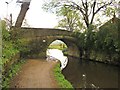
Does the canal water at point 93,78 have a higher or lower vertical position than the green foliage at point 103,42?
lower

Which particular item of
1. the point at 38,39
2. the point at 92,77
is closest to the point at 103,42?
the point at 38,39

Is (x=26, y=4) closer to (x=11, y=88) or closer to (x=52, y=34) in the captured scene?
(x=11, y=88)

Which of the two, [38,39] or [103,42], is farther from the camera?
[38,39]

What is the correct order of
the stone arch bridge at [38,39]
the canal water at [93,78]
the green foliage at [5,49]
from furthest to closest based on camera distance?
the stone arch bridge at [38,39], the canal water at [93,78], the green foliage at [5,49]

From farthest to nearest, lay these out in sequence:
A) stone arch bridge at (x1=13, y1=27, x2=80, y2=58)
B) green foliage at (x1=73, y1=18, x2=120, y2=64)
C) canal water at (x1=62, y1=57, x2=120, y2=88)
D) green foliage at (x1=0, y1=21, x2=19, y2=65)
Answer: stone arch bridge at (x1=13, y1=27, x2=80, y2=58) → green foliage at (x1=73, y1=18, x2=120, y2=64) → canal water at (x1=62, y1=57, x2=120, y2=88) → green foliage at (x1=0, y1=21, x2=19, y2=65)

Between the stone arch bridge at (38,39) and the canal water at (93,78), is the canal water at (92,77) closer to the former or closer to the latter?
the canal water at (93,78)

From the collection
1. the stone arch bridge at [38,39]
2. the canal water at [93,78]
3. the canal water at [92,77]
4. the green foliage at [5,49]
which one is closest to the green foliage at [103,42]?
the canal water at [92,77]

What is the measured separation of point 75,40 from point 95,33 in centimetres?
540

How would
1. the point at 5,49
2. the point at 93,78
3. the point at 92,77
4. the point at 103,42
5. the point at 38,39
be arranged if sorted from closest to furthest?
the point at 5,49
the point at 93,78
the point at 92,77
the point at 103,42
the point at 38,39

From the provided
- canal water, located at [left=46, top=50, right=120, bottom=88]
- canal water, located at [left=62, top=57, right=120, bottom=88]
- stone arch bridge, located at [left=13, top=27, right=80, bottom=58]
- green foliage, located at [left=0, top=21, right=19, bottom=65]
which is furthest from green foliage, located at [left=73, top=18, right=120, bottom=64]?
green foliage, located at [left=0, top=21, right=19, bottom=65]

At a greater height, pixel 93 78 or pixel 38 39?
pixel 38 39

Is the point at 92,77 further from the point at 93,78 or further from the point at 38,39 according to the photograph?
the point at 38,39

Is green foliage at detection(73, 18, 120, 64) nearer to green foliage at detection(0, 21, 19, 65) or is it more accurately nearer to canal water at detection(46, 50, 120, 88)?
canal water at detection(46, 50, 120, 88)

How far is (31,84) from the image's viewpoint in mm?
10742
